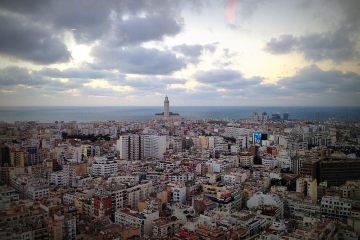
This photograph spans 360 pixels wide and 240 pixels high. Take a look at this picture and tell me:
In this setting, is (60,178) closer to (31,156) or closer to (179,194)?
(31,156)

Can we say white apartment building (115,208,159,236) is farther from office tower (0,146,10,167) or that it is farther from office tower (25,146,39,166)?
office tower (25,146,39,166)

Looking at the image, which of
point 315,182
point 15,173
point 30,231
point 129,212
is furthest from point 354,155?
point 15,173

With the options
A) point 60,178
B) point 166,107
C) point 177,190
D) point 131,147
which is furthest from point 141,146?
point 166,107

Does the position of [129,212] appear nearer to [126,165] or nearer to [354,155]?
[126,165]

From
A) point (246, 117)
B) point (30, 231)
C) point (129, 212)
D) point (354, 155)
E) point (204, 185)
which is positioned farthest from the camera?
point (246, 117)

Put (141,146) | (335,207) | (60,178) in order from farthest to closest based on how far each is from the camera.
→ (141,146), (60,178), (335,207)

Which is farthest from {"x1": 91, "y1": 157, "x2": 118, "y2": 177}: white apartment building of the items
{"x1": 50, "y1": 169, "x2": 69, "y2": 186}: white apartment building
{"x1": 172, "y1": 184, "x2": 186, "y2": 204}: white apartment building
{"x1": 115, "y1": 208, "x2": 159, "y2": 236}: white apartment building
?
{"x1": 115, "y1": 208, "x2": 159, "y2": 236}: white apartment building

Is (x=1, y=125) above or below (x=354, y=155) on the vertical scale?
above

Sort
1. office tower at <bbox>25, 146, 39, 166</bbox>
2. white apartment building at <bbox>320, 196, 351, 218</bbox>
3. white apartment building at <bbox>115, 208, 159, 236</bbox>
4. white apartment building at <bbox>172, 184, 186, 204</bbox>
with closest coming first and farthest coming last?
white apartment building at <bbox>115, 208, 159, 236</bbox> < white apartment building at <bbox>320, 196, 351, 218</bbox> < white apartment building at <bbox>172, 184, 186, 204</bbox> < office tower at <bbox>25, 146, 39, 166</bbox>
